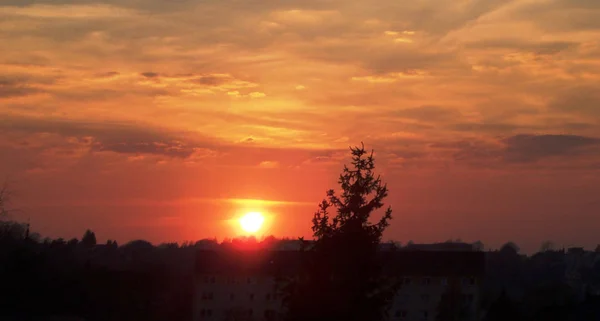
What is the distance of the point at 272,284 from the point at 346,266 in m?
51.8

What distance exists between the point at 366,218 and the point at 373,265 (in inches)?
52.6

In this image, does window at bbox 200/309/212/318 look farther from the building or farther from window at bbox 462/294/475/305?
window at bbox 462/294/475/305

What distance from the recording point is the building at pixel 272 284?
7462 centimetres

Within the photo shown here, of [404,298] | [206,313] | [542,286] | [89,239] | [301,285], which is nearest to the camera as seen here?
[301,285]

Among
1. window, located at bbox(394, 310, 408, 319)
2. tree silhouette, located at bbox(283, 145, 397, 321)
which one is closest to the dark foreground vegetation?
tree silhouette, located at bbox(283, 145, 397, 321)

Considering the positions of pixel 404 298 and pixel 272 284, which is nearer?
pixel 272 284

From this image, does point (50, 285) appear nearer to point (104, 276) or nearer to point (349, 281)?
point (104, 276)

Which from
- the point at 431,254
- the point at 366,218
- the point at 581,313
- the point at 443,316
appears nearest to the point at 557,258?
the point at 431,254

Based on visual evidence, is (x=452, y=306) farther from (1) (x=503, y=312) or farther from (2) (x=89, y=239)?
(2) (x=89, y=239)

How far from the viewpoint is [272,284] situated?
241 feet

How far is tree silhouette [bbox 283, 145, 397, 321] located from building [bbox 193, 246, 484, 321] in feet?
161

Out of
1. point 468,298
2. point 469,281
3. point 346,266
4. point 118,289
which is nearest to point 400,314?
point 468,298

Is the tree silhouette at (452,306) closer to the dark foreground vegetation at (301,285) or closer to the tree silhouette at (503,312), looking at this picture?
the dark foreground vegetation at (301,285)

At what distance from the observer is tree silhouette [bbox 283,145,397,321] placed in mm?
21641
